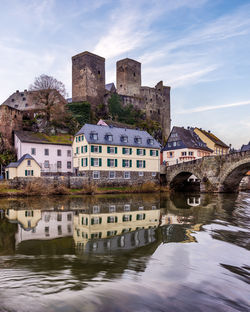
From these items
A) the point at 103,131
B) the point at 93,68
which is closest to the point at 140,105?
the point at 93,68

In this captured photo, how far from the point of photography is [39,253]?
8453 mm

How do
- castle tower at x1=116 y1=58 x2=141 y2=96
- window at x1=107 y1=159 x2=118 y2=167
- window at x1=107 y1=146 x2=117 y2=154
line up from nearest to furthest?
window at x1=107 y1=159 x2=118 y2=167, window at x1=107 y1=146 x2=117 y2=154, castle tower at x1=116 y1=58 x2=141 y2=96

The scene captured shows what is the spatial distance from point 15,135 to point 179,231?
3634 cm

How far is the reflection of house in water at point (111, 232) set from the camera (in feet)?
31.0

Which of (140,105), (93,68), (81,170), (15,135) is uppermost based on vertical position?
(93,68)

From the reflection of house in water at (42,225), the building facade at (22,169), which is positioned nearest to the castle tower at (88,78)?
the building facade at (22,169)

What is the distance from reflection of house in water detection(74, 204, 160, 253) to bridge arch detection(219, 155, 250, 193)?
846 inches

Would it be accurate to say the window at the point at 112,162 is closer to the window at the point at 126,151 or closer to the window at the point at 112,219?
the window at the point at 126,151

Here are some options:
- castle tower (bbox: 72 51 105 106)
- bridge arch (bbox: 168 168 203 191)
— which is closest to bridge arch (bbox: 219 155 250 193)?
bridge arch (bbox: 168 168 203 191)

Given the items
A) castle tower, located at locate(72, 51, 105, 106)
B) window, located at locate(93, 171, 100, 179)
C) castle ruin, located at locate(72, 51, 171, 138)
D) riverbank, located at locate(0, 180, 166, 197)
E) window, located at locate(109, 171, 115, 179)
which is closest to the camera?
riverbank, located at locate(0, 180, 166, 197)

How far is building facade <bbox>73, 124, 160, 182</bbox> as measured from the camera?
124 ft

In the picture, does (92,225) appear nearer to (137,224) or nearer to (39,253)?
(137,224)

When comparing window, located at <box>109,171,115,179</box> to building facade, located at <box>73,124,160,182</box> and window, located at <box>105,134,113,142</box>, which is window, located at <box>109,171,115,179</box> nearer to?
building facade, located at <box>73,124,160,182</box>

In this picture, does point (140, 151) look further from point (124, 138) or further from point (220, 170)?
point (220, 170)
